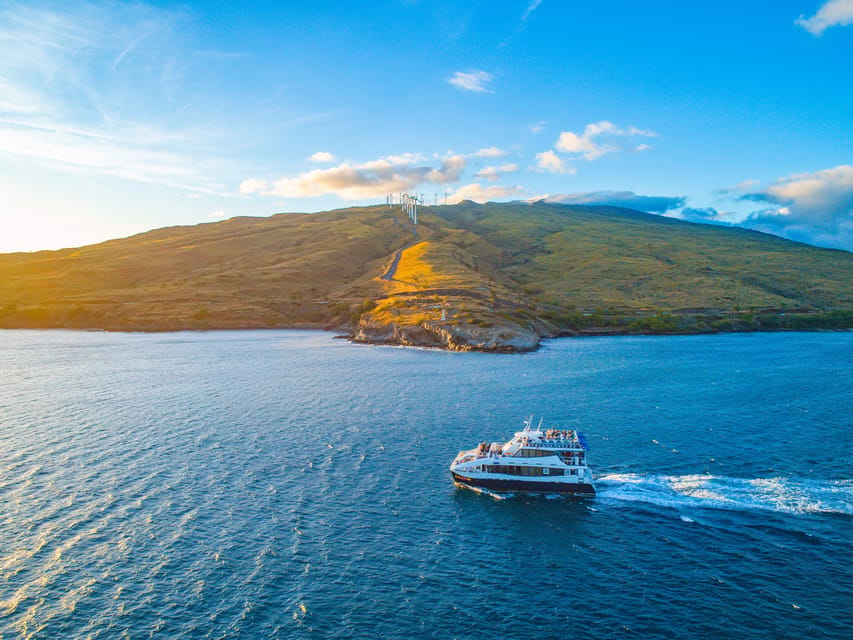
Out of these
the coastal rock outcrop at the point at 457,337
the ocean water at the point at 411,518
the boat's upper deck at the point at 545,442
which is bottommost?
the ocean water at the point at 411,518

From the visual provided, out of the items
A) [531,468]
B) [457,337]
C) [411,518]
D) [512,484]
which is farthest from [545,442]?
[457,337]

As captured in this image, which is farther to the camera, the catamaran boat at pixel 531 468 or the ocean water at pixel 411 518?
the catamaran boat at pixel 531 468

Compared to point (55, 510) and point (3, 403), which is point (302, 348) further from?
point (55, 510)

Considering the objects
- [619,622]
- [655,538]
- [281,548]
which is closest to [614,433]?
[655,538]

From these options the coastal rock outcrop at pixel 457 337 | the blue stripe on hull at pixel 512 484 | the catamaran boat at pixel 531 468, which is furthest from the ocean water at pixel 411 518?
the coastal rock outcrop at pixel 457 337

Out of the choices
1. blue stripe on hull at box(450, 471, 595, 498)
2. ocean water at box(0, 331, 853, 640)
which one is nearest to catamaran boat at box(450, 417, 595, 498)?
blue stripe on hull at box(450, 471, 595, 498)

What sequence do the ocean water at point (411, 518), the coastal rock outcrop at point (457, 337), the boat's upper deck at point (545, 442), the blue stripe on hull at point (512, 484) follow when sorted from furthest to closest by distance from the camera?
the coastal rock outcrop at point (457, 337) < the boat's upper deck at point (545, 442) < the blue stripe on hull at point (512, 484) < the ocean water at point (411, 518)

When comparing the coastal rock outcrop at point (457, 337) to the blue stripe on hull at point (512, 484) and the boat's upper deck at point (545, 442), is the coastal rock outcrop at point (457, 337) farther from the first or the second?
the blue stripe on hull at point (512, 484)
